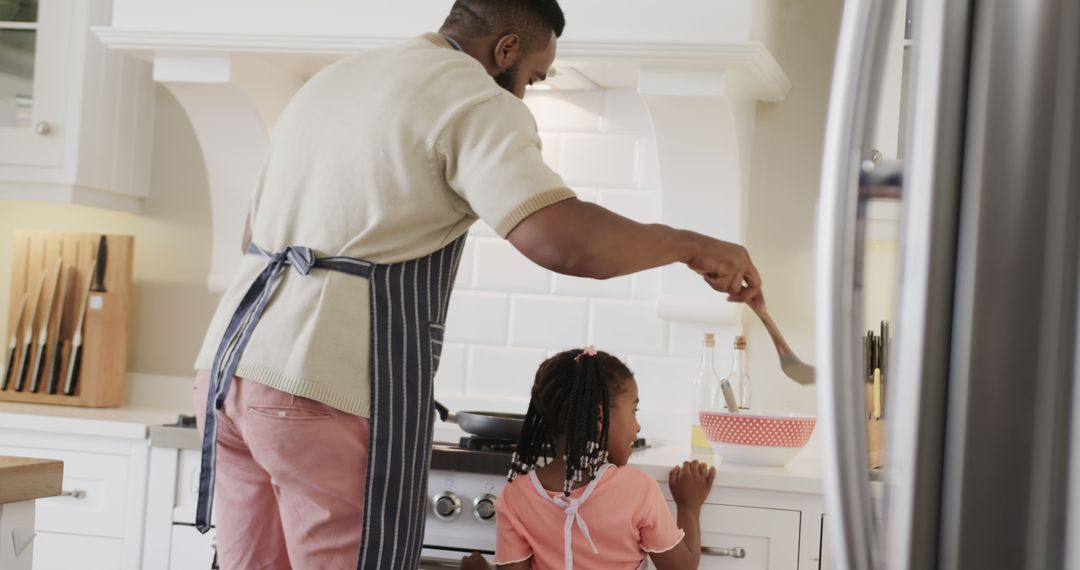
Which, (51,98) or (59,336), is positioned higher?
(51,98)

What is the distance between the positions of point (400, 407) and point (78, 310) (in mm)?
1570

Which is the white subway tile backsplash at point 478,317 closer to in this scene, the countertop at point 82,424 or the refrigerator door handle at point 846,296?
the countertop at point 82,424

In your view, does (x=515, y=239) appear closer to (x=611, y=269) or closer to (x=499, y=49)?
(x=611, y=269)

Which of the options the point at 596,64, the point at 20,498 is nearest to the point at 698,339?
Result: the point at 596,64

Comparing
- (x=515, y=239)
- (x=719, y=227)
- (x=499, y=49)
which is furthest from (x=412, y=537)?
(x=719, y=227)

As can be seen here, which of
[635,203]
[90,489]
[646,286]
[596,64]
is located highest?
[596,64]

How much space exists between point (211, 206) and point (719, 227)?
1.19 metres

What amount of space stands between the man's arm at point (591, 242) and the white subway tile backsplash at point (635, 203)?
3.38ft

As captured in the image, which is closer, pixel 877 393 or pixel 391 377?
pixel 391 377

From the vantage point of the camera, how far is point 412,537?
146 centimetres

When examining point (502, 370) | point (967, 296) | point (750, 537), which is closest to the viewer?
point (967, 296)

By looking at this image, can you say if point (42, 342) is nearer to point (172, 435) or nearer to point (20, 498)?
point (172, 435)

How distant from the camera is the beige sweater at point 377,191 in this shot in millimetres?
1355

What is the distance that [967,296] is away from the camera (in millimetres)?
737
